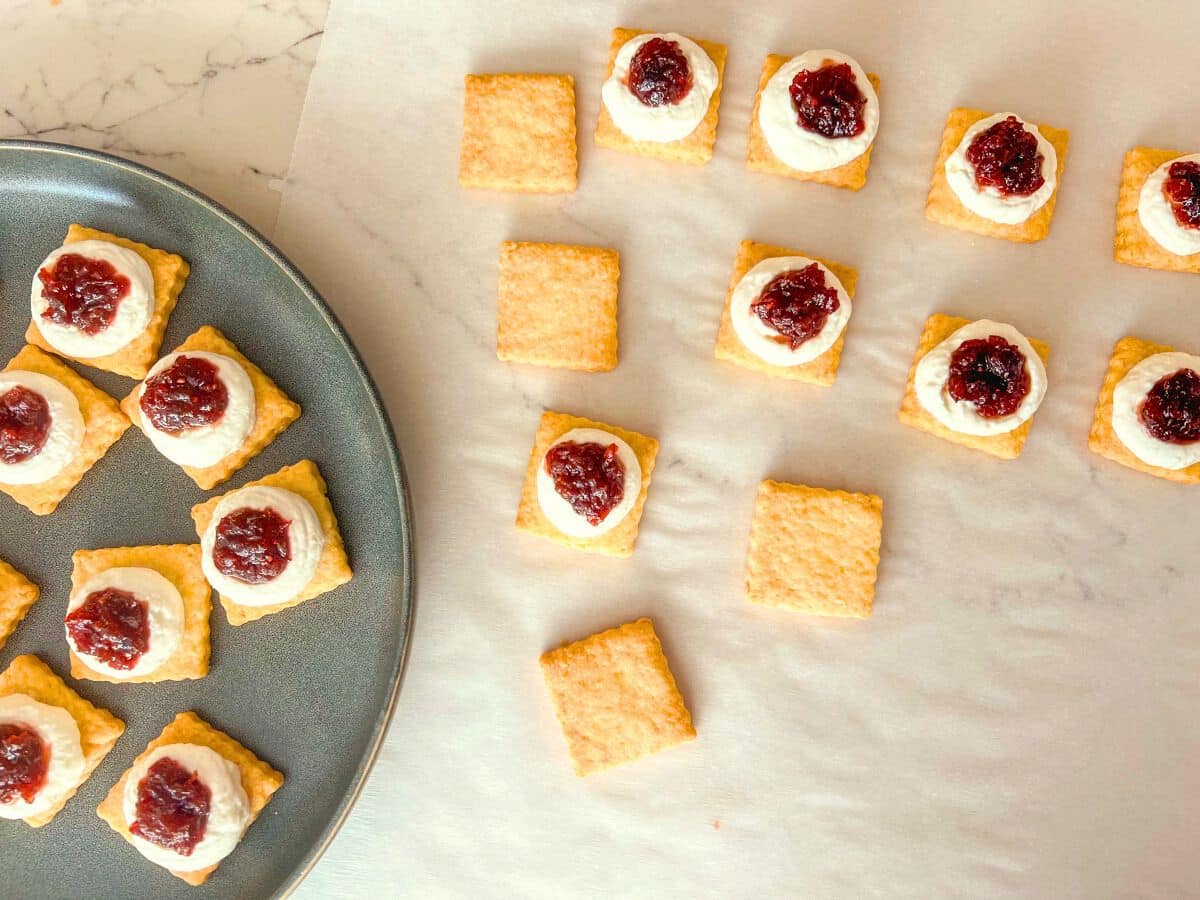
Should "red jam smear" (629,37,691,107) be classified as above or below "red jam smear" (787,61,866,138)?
below

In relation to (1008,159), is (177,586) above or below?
below

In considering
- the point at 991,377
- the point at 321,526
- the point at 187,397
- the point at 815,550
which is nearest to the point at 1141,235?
the point at 991,377

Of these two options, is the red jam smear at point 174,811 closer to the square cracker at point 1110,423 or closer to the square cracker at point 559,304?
the square cracker at point 559,304

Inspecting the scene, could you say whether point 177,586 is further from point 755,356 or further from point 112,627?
point 755,356

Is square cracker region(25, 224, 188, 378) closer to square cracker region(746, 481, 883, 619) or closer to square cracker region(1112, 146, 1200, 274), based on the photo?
square cracker region(746, 481, 883, 619)

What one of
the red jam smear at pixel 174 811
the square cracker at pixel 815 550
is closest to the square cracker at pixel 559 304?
the square cracker at pixel 815 550

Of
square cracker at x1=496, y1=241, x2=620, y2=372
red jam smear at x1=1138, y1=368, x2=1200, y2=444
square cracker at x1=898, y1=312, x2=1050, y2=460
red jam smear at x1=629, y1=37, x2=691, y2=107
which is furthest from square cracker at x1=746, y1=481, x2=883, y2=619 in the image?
red jam smear at x1=629, y1=37, x2=691, y2=107

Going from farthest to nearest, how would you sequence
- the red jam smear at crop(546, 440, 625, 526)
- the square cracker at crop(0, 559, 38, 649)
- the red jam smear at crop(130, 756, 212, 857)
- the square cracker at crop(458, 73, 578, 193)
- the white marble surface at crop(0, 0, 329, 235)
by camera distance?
the white marble surface at crop(0, 0, 329, 235), the square cracker at crop(458, 73, 578, 193), the square cracker at crop(0, 559, 38, 649), the red jam smear at crop(546, 440, 625, 526), the red jam smear at crop(130, 756, 212, 857)
